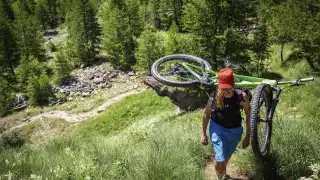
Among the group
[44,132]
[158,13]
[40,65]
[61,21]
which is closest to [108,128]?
[44,132]

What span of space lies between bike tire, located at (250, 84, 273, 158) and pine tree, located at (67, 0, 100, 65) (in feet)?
164

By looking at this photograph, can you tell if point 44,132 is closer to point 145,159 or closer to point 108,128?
point 108,128

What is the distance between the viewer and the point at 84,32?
5303 cm

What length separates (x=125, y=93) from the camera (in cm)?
3959

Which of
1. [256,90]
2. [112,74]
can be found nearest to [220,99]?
[256,90]

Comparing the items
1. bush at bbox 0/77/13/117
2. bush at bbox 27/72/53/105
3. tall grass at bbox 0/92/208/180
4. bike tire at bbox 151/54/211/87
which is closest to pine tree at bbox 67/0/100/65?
bush at bbox 27/72/53/105

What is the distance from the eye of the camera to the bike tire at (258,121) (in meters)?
4.41

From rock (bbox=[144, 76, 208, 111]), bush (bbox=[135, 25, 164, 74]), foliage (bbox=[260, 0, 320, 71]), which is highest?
foliage (bbox=[260, 0, 320, 71])

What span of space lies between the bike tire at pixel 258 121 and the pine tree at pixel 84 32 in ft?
164

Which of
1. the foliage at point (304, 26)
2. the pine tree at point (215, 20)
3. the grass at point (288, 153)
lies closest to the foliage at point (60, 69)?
the pine tree at point (215, 20)

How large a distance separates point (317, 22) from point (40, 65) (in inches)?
1713

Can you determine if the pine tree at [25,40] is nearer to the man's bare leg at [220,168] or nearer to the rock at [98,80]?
the rock at [98,80]

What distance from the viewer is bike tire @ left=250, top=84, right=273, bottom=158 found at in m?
4.41

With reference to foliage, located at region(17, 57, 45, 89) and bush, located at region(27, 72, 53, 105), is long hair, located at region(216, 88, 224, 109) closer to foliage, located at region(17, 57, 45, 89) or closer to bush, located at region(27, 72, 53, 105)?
bush, located at region(27, 72, 53, 105)
